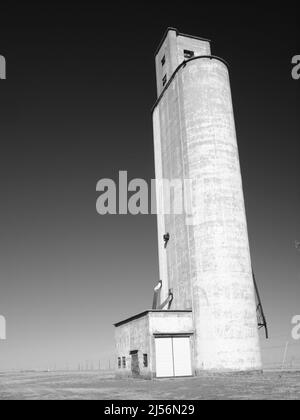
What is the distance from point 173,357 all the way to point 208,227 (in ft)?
37.5

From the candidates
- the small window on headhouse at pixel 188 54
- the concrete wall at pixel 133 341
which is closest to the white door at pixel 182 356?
the concrete wall at pixel 133 341

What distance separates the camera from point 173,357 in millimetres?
35094

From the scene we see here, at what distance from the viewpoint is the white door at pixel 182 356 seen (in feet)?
114

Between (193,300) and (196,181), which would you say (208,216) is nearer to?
(196,181)

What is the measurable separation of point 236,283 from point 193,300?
159 inches

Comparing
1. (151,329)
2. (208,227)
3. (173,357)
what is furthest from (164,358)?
(208,227)

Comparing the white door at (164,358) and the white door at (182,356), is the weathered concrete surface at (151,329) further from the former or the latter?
the white door at (182,356)

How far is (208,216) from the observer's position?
3844 cm

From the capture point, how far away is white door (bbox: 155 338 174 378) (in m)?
33.9

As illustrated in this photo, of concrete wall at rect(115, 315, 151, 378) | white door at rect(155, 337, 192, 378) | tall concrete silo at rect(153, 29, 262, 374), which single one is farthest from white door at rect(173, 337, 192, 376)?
concrete wall at rect(115, 315, 151, 378)

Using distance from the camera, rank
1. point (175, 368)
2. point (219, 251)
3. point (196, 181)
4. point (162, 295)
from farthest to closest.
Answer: point (162, 295)
point (196, 181)
point (219, 251)
point (175, 368)
